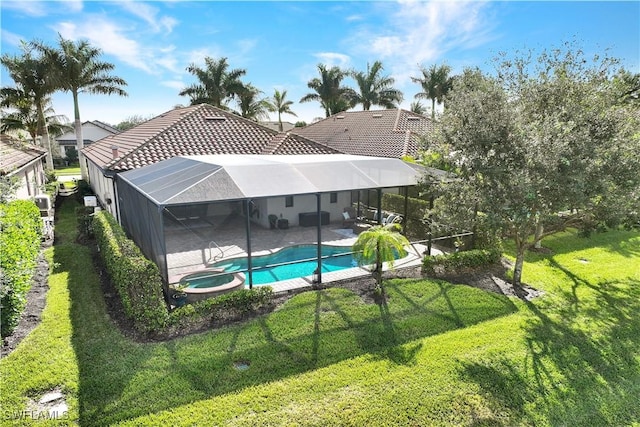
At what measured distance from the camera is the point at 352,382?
762 cm

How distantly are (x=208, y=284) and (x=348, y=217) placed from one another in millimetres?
11055

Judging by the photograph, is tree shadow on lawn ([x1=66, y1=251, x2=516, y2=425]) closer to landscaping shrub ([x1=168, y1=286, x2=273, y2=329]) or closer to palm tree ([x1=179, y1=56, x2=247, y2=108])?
landscaping shrub ([x1=168, y1=286, x2=273, y2=329])

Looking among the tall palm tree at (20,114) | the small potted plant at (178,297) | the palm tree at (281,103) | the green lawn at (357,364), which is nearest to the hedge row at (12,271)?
the green lawn at (357,364)

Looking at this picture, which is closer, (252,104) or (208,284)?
(208,284)

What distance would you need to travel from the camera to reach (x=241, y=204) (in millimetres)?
23359

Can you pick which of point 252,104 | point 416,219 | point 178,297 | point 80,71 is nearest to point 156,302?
point 178,297

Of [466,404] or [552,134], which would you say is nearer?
[466,404]

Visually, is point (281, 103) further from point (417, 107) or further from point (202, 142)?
point (202, 142)

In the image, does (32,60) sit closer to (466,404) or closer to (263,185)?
(263,185)

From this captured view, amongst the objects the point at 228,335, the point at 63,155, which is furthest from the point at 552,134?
the point at 63,155

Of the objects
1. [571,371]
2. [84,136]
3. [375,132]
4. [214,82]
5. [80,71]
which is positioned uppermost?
[214,82]

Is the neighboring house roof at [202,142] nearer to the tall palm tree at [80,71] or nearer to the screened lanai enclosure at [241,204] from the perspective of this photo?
the screened lanai enclosure at [241,204]

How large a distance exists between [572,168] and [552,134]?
103 cm

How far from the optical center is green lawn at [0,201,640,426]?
22.5ft
